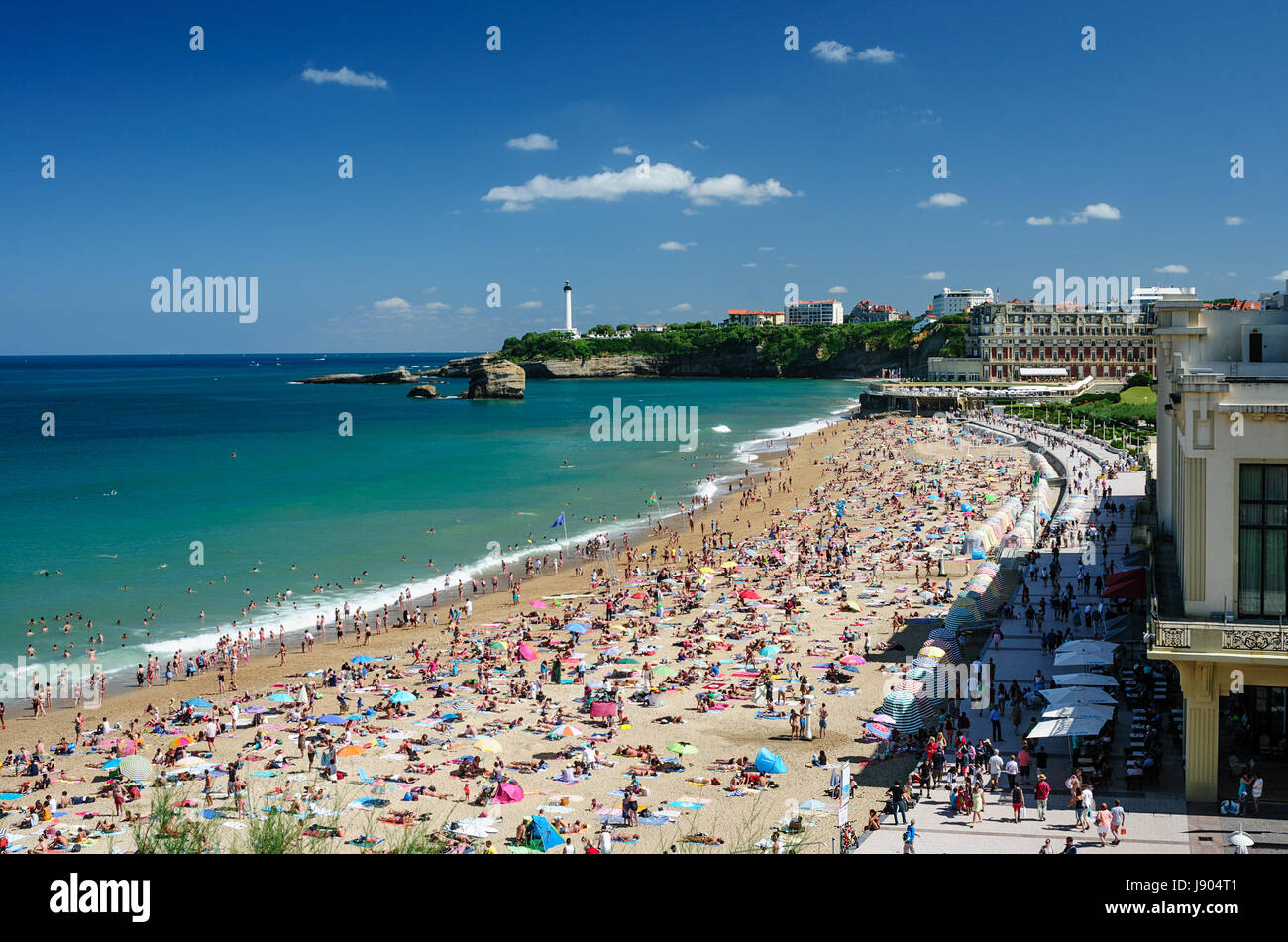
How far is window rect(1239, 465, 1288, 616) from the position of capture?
1536cm

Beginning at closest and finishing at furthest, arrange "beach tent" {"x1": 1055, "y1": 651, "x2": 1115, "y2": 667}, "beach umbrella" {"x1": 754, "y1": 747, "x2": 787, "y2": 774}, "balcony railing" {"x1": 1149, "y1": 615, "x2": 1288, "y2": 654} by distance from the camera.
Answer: "balcony railing" {"x1": 1149, "y1": 615, "x2": 1288, "y2": 654}
"beach umbrella" {"x1": 754, "y1": 747, "x2": 787, "y2": 774}
"beach tent" {"x1": 1055, "y1": 651, "x2": 1115, "y2": 667}

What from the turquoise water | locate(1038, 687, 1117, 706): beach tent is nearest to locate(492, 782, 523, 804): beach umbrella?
locate(1038, 687, 1117, 706): beach tent

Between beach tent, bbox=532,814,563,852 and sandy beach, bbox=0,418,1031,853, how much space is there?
23.1 inches

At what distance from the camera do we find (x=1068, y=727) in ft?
62.2

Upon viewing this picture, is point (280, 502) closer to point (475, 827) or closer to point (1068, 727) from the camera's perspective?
point (475, 827)

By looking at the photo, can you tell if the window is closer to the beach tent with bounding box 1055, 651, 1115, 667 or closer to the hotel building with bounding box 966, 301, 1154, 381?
the beach tent with bounding box 1055, 651, 1115, 667

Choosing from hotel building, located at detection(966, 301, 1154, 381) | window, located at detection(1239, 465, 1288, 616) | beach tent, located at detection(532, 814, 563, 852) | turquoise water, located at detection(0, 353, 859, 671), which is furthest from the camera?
hotel building, located at detection(966, 301, 1154, 381)

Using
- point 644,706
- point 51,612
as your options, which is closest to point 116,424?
point 51,612

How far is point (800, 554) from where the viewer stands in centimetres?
4378

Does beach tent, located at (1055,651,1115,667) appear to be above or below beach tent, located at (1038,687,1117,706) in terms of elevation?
above

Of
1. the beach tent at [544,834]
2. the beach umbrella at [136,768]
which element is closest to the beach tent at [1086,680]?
the beach tent at [544,834]

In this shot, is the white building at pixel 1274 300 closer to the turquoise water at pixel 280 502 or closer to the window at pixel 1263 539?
the window at pixel 1263 539

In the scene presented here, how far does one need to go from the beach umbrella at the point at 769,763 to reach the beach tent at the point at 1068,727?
16.3 feet
